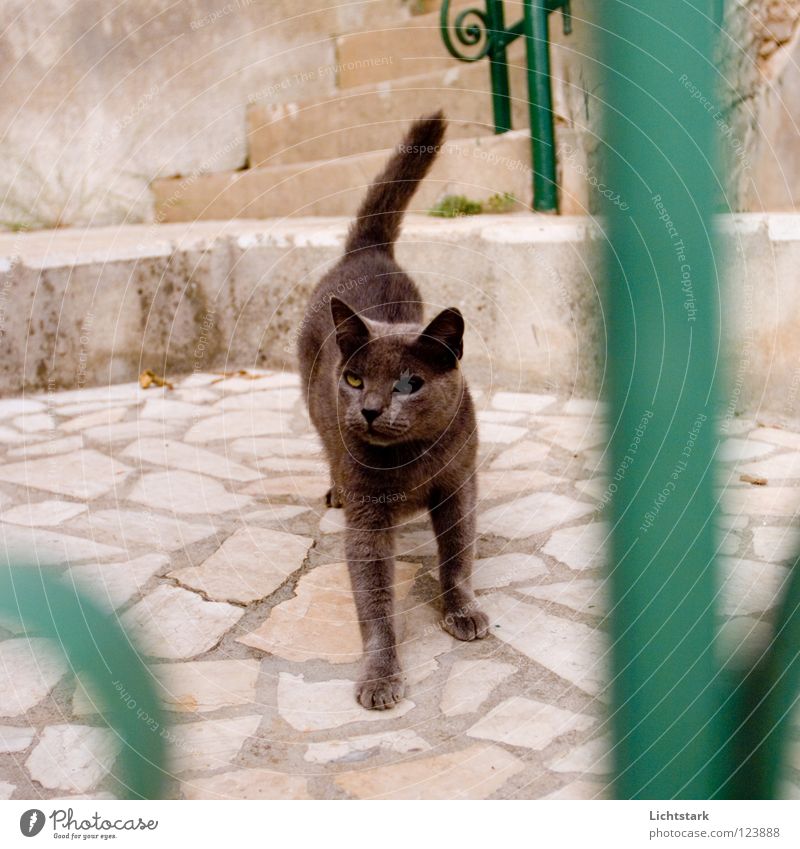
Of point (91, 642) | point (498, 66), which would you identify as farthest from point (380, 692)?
point (498, 66)

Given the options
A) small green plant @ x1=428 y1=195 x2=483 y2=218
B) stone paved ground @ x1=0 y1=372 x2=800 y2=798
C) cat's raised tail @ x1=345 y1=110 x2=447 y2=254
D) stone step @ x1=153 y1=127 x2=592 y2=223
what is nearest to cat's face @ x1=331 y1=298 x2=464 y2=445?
stone paved ground @ x1=0 y1=372 x2=800 y2=798

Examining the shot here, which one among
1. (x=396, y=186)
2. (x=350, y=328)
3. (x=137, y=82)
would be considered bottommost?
(x=350, y=328)

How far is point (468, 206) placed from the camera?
146 inches

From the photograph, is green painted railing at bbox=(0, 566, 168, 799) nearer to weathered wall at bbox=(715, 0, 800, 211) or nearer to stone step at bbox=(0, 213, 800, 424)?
stone step at bbox=(0, 213, 800, 424)

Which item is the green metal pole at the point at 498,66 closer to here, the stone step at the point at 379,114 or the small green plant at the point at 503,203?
the stone step at the point at 379,114

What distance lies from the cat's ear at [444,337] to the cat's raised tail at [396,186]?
2.82 ft

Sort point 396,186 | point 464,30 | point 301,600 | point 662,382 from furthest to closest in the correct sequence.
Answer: point 464,30
point 396,186
point 301,600
point 662,382

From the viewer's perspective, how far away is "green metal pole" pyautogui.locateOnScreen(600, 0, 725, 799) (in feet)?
1.57

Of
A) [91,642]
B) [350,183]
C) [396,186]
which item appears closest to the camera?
[91,642]

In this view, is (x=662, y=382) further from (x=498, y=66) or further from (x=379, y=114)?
(x=379, y=114)

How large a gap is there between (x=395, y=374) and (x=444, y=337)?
4.6 inches

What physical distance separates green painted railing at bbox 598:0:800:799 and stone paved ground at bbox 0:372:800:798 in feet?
0.61

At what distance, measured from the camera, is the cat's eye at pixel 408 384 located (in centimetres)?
172

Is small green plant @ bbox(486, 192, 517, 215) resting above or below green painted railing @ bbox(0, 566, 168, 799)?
above
